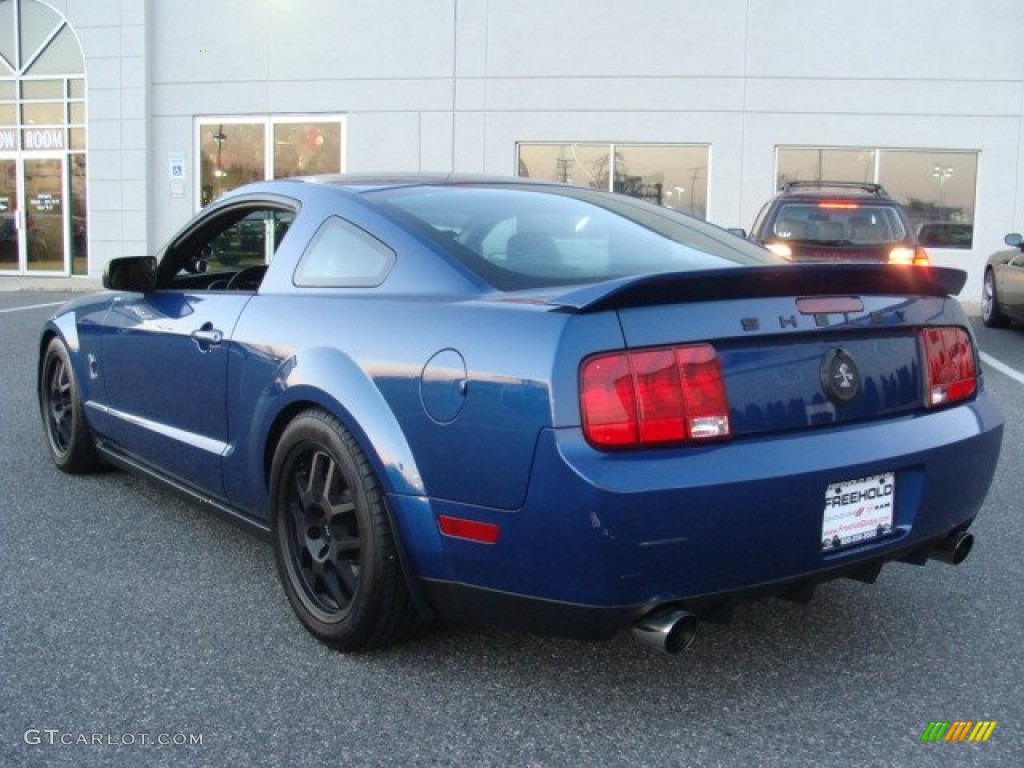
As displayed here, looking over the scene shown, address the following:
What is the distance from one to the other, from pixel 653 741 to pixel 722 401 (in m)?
0.87

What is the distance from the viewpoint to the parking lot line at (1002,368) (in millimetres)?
9227

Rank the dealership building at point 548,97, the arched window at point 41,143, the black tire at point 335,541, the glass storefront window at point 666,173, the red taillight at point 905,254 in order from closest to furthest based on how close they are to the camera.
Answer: the black tire at point 335,541 → the red taillight at point 905,254 → the dealership building at point 548,97 → the glass storefront window at point 666,173 → the arched window at point 41,143

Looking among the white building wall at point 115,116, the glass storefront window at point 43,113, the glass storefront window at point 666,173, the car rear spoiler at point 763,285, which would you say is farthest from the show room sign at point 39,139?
the car rear spoiler at point 763,285

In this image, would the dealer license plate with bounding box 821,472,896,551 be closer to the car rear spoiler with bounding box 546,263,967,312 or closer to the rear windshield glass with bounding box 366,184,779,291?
the car rear spoiler with bounding box 546,263,967,312

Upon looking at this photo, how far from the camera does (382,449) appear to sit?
295cm

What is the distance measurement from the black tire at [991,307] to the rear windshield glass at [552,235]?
10148 millimetres

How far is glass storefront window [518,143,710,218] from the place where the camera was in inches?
717

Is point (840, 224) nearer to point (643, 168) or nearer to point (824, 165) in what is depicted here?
point (824, 165)

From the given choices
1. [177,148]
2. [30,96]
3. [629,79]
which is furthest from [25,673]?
[30,96]

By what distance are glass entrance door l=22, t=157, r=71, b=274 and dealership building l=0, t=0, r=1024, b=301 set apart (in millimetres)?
818

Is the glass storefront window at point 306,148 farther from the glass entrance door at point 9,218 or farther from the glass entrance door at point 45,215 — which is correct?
the glass entrance door at point 9,218

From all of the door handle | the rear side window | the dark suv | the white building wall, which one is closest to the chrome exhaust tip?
the rear side window

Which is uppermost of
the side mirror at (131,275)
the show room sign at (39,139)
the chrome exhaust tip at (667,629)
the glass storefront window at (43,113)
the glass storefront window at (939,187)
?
the glass storefront window at (43,113)

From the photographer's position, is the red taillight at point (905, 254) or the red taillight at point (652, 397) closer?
the red taillight at point (652, 397)
